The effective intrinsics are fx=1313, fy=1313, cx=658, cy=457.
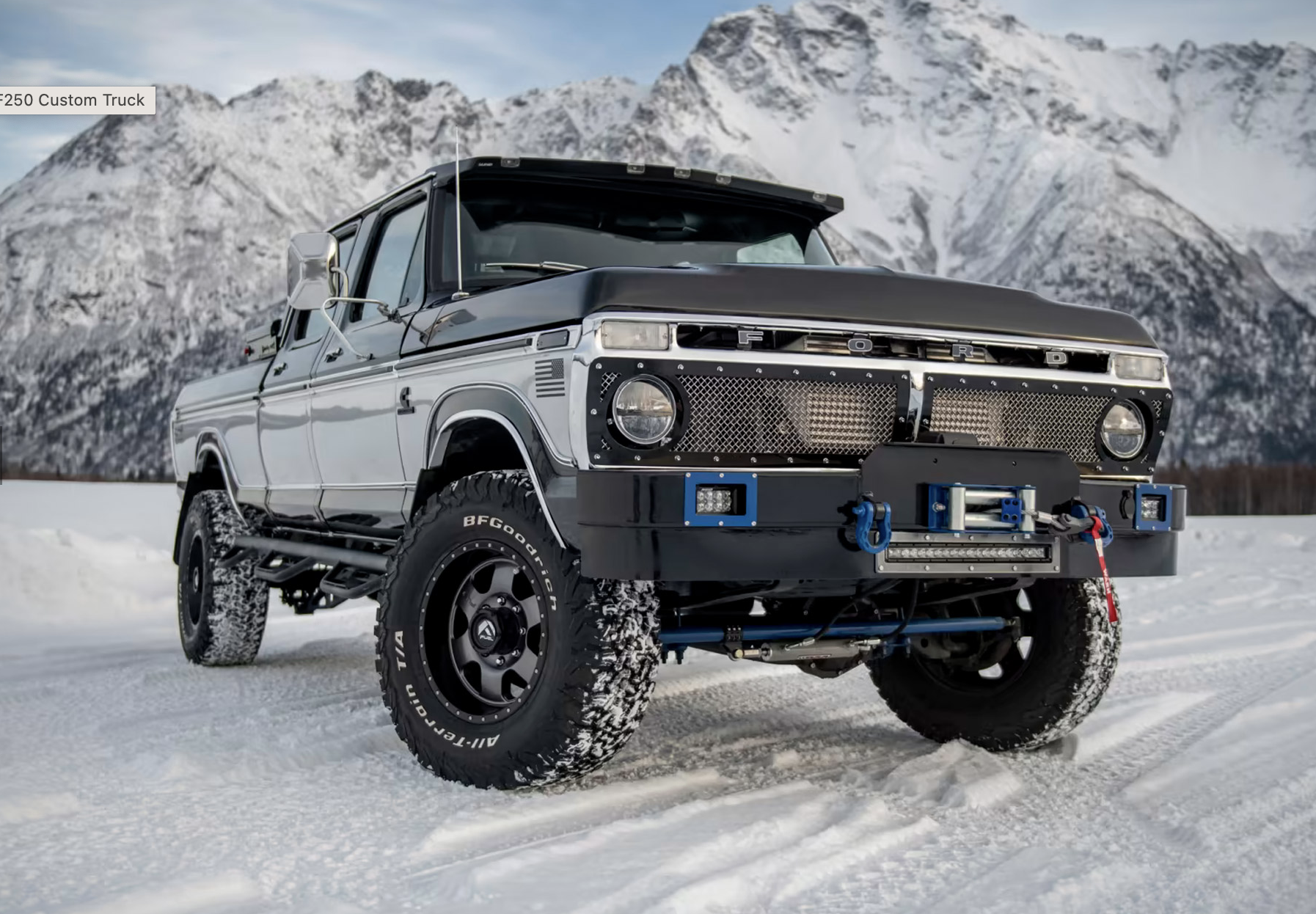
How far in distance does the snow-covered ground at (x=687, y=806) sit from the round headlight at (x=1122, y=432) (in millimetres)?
1118

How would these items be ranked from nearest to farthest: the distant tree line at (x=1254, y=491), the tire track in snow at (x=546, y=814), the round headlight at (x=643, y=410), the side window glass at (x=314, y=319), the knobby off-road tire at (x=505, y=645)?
the tire track in snow at (x=546, y=814) → the round headlight at (x=643, y=410) → the knobby off-road tire at (x=505, y=645) → the side window glass at (x=314, y=319) → the distant tree line at (x=1254, y=491)

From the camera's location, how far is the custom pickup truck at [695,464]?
12.3 feet

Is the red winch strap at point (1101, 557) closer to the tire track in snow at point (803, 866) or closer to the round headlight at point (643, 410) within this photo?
the tire track in snow at point (803, 866)

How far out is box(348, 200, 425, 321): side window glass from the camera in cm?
535

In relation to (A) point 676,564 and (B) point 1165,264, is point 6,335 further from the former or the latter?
(A) point 676,564

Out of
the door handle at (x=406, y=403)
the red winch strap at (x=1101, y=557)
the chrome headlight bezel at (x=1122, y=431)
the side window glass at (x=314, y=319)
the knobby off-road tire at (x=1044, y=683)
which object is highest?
the side window glass at (x=314, y=319)

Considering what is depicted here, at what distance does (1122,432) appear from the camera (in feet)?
14.8

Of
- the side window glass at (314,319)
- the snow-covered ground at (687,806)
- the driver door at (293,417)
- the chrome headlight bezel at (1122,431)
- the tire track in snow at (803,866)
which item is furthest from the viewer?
the side window glass at (314,319)

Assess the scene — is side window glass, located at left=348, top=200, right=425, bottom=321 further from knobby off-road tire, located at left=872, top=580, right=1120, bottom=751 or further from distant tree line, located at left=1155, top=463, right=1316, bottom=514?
distant tree line, located at left=1155, top=463, right=1316, bottom=514

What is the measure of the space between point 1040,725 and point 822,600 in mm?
962

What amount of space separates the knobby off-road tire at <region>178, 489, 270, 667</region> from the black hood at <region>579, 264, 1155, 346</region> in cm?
420

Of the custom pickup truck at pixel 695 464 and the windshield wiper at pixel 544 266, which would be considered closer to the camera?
the custom pickup truck at pixel 695 464

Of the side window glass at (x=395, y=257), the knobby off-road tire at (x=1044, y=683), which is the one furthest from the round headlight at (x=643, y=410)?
the knobby off-road tire at (x=1044, y=683)

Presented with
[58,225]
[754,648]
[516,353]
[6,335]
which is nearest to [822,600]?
[754,648]
